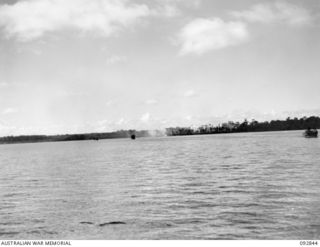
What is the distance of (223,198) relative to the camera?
2177 centimetres

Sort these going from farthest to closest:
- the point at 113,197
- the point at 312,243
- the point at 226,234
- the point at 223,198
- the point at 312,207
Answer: the point at 113,197 < the point at 223,198 < the point at 312,207 < the point at 226,234 < the point at 312,243

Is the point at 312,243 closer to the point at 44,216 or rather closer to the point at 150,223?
the point at 150,223

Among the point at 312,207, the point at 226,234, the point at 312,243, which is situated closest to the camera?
the point at 312,243

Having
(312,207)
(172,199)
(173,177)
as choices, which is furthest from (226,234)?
(173,177)

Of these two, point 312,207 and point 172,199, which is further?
point 172,199

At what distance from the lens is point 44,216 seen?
1853cm

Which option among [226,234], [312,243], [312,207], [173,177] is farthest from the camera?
[173,177]

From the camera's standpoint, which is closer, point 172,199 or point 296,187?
point 172,199

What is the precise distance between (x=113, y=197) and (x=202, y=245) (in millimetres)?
12328

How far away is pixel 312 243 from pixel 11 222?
12544 mm

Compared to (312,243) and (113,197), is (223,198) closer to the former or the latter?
(113,197)

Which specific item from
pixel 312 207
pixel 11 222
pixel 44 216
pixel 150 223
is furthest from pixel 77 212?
pixel 312 207

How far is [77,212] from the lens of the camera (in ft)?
63.7

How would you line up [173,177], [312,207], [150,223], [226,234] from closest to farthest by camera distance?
[226,234]
[150,223]
[312,207]
[173,177]
